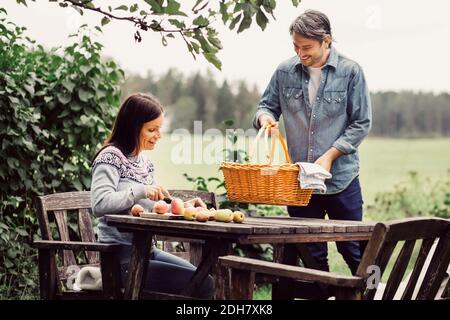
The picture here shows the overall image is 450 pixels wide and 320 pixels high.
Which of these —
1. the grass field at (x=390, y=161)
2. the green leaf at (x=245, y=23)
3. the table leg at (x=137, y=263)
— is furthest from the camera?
the grass field at (x=390, y=161)

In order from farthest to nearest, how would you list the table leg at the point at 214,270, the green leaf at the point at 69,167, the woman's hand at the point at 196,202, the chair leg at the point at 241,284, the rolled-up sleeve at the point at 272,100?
the green leaf at the point at 69,167
the rolled-up sleeve at the point at 272,100
the woman's hand at the point at 196,202
the table leg at the point at 214,270
the chair leg at the point at 241,284

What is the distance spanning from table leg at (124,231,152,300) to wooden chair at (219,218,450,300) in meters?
0.59

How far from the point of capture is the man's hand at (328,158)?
460 centimetres

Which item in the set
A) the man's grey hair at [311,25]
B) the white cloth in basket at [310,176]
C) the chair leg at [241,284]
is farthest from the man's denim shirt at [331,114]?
the chair leg at [241,284]

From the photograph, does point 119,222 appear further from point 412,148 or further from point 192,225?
point 412,148

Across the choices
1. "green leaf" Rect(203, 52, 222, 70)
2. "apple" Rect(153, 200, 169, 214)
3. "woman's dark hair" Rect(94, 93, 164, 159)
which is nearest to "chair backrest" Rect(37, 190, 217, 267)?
"woman's dark hair" Rect(94, 93, 164, 159)

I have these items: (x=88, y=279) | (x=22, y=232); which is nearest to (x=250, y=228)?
(x=88, y=279)

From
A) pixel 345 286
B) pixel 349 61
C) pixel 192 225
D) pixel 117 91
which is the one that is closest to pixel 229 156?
pixel 117 91

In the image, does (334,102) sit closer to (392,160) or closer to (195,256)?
(195,256)

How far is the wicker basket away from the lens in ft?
13.9

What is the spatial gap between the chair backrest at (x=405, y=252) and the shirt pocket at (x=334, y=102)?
4.81 feet

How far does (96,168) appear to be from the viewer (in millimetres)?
4293

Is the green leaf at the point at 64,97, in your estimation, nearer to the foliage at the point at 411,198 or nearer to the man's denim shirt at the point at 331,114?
the man's denim shirt at the point at 331,114

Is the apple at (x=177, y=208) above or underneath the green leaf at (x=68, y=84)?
underneath
